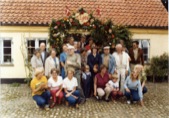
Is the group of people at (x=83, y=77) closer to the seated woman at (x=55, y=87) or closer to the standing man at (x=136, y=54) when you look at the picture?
the seated woman at (x=55, y=87)

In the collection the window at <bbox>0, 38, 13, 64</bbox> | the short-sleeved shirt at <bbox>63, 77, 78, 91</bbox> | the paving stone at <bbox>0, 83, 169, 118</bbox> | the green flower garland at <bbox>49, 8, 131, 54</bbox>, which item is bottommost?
the paving stone at <bbox>0, 83, 169, 118</bbox>

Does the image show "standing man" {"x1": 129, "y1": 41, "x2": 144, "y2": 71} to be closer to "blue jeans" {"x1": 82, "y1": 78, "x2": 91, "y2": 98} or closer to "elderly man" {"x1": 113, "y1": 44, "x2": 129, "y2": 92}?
"elderly man" {"x1": 113, "y1": 44, "x2": 129, "y2": 92}

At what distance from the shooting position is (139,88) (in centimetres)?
912

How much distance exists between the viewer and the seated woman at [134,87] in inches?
360

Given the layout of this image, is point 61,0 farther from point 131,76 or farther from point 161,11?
point 131,76

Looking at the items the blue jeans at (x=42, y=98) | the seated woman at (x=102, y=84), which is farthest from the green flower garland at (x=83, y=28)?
the blue jeans at (x=42, y=98)

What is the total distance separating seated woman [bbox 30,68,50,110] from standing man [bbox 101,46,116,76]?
7.94 ft

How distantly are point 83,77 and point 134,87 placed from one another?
1797mm

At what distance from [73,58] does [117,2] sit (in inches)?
261

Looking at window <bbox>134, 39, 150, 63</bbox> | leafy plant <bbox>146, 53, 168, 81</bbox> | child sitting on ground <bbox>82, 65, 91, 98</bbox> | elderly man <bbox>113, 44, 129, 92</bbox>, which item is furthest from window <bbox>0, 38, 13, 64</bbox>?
leafy plant <bbox>146, 53, 168, 81</bbox>

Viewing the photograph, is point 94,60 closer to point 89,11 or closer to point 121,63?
point 121,63

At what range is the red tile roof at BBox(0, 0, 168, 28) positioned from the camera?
1329 cm

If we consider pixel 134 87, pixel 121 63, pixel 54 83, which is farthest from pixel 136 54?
pixel 54 83

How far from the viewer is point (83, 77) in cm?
988
